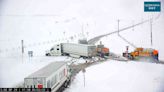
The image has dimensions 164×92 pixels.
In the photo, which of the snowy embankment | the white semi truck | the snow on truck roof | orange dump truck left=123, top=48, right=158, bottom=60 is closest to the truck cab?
the white semi truck

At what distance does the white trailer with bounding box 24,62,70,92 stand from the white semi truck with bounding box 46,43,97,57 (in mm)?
164

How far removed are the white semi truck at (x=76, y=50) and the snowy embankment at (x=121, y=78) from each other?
21cm

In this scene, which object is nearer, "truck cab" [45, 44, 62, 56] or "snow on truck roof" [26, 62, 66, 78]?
"snow on truck roof" [26, 62, 66, 78]

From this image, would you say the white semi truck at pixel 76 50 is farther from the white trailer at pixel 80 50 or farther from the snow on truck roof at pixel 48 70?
the snow on truck roof at pixel 48 70

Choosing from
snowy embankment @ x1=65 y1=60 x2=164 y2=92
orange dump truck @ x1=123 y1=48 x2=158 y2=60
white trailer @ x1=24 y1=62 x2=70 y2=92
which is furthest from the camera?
orange dump truck @ x1=123 y1=48 x2=158 y2=60

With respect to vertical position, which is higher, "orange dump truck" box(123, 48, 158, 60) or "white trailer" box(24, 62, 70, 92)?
"orange dump truck" box(123, 48, 158, 60)

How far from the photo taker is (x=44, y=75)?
3514 millimetres

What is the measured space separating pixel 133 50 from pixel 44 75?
1.33 m

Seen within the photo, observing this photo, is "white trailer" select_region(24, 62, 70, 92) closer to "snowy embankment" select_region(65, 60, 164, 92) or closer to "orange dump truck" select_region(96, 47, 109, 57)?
"snowy embankment" select_region(65, 60, 164, 92)

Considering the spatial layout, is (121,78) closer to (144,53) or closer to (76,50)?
(144,53)

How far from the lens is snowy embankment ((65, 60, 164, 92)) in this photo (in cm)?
395

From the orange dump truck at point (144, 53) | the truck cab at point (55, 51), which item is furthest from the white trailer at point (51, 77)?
the orange dump truck at point (144, 53)

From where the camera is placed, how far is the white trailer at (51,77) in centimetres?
347

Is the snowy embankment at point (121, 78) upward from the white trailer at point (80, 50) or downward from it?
downward
